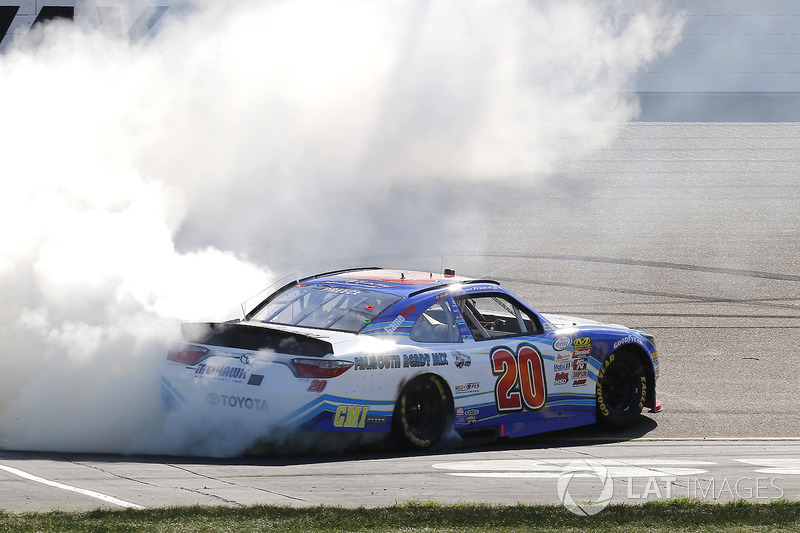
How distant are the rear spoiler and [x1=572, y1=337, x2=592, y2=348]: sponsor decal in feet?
7.66

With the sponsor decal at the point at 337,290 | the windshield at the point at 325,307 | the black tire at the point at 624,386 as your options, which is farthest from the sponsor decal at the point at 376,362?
the black tire at the point at 624,386

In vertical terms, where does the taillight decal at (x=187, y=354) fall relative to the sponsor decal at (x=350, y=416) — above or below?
above

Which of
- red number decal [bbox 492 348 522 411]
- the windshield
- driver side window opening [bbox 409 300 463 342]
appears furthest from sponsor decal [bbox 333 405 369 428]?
red number decal [bbox 492 348 522 411]

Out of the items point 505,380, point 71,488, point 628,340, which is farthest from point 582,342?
point 71,488

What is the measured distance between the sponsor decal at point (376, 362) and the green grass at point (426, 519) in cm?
156

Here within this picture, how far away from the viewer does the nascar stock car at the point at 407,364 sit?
6.39 meters

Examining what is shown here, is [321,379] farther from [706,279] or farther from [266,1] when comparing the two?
[706,279]

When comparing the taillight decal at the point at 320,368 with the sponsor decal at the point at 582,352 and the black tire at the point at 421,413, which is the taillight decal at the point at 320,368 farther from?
the sponsor decal at the point at 582,352

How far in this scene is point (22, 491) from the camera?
5.17 meters

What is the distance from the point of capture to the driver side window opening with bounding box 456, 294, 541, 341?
749 cm

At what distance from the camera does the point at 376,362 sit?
21.5 ft

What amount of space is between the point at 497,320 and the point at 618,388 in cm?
116

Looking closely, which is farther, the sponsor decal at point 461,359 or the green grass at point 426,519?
the sponsor decal at point 461,359

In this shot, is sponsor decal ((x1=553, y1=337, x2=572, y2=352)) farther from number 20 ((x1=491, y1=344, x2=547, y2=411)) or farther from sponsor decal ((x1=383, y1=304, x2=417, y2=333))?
sponsor decal ((x1=383, y1=304, x2=417, y2=333))
